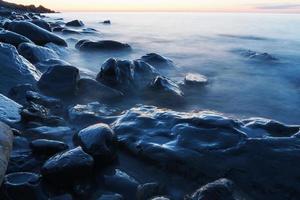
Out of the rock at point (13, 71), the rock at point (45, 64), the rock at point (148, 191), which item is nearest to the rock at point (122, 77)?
the rock at point (13, 71)

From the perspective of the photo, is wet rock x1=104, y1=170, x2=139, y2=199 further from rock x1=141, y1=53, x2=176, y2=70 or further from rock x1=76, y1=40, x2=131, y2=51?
rock x1=76, y1=40, x2=131, y2=51

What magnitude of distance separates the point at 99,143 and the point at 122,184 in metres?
0.59

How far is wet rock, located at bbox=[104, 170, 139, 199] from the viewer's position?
11.8ft

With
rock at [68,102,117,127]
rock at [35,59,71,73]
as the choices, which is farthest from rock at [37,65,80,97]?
rock at [35,59,71,73]

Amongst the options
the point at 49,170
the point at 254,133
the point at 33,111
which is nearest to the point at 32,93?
the point at 33,111

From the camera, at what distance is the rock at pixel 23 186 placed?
132 inches


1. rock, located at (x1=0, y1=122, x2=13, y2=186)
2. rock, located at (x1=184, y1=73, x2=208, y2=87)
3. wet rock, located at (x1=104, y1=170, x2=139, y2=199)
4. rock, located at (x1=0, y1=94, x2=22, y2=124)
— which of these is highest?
rock, located at (x1=0, y1=122, x2=13, y2=186)

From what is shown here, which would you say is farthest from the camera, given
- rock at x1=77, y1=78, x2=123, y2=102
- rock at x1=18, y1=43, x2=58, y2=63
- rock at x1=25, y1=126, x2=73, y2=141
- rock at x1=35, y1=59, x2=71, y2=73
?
rock at x1=18, y1=43, x2=58, y2=63

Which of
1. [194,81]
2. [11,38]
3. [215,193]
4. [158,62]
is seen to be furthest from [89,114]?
[11,38]

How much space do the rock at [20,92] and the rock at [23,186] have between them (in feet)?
9.13

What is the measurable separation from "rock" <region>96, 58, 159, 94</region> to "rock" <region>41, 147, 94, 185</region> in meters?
3.41

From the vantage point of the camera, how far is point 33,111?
5336 mm

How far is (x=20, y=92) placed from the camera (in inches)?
255

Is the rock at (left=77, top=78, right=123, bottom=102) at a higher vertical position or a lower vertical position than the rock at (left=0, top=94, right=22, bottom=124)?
lower
